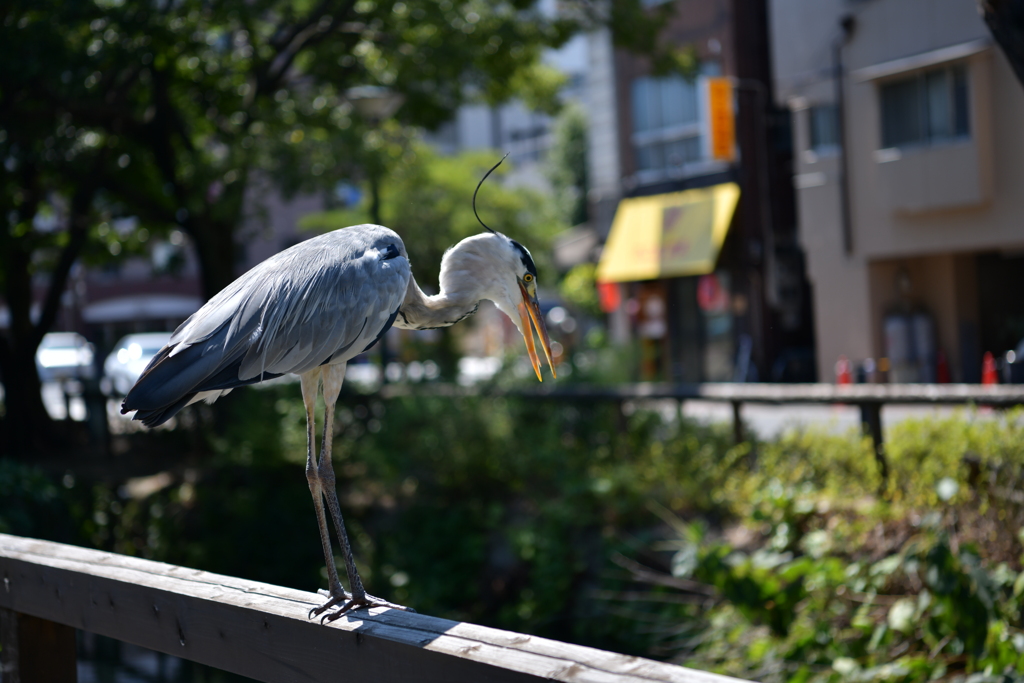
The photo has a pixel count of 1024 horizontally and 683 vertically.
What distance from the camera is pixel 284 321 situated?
2609mm

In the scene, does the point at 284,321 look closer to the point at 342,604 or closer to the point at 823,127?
the point at 342,604

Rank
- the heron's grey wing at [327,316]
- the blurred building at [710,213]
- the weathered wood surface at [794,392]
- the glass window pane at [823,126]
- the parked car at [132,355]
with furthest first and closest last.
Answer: the parked car at [132,355], the blurred building at [710,213], the glass window pane at [823,126], the weathered wood surface at [794,392], the heron's grey wing at [327,316]

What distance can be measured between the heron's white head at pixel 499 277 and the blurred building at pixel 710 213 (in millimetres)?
12925

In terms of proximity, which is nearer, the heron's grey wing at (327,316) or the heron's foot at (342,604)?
the heron's foot at (342,604)

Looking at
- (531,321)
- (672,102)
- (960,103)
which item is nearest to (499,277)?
(531,321)

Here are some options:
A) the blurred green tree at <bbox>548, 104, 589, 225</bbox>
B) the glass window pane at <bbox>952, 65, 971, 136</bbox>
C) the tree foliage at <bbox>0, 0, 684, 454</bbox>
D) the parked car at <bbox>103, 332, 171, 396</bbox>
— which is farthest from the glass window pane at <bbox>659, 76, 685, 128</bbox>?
the blurred green tree at <bbox>548, 104, 589, 225</bbox>

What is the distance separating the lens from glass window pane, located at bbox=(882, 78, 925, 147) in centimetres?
1384

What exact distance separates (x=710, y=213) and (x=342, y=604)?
1564 cm

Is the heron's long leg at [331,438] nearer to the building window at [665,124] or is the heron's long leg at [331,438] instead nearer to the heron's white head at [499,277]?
the heron's white head at [499,277]

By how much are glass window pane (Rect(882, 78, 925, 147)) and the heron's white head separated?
12.8 metres

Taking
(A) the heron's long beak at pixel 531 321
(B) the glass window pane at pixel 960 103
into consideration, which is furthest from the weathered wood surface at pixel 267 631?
(B) the glass window pane at pixel 960 103

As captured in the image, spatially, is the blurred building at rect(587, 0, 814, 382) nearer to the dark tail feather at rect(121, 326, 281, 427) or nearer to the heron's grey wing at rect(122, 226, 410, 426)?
the heron's grey wing at rect(122, 226, 410, 426)

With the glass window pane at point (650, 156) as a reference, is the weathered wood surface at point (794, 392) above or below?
below

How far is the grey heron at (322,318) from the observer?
2500 millimetres
